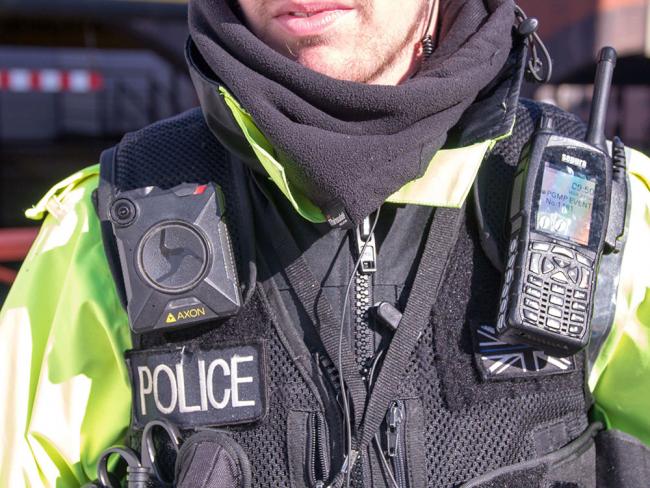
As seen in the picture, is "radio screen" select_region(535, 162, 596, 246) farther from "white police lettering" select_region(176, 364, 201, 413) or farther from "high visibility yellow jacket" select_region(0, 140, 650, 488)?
"white police lettering" select_region(176, 364, 201, 413)

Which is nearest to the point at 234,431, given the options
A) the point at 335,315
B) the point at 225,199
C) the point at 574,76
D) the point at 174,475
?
the point at 174,475

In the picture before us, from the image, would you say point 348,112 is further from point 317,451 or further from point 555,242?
point 317,451

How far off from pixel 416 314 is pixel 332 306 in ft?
0.42

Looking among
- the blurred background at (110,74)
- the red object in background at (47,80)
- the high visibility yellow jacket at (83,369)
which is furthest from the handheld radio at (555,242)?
the red object in background at (47,80)

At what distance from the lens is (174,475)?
133 centimetres

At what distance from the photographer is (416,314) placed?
132cm

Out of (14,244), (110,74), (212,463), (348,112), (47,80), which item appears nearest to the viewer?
(212,463)

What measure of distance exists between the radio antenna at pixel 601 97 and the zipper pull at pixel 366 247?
419mm

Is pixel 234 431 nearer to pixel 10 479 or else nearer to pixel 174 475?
pixel 174 475

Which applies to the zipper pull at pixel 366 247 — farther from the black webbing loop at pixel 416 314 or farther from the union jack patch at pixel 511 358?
the union jack patch at pixel 511 358

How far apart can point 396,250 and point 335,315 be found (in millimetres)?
150

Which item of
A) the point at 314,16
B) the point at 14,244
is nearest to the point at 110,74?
the point at 14,244

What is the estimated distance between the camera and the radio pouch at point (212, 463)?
1257 mm

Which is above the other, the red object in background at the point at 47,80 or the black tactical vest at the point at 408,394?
the black tactical vest at the point at 408,394
